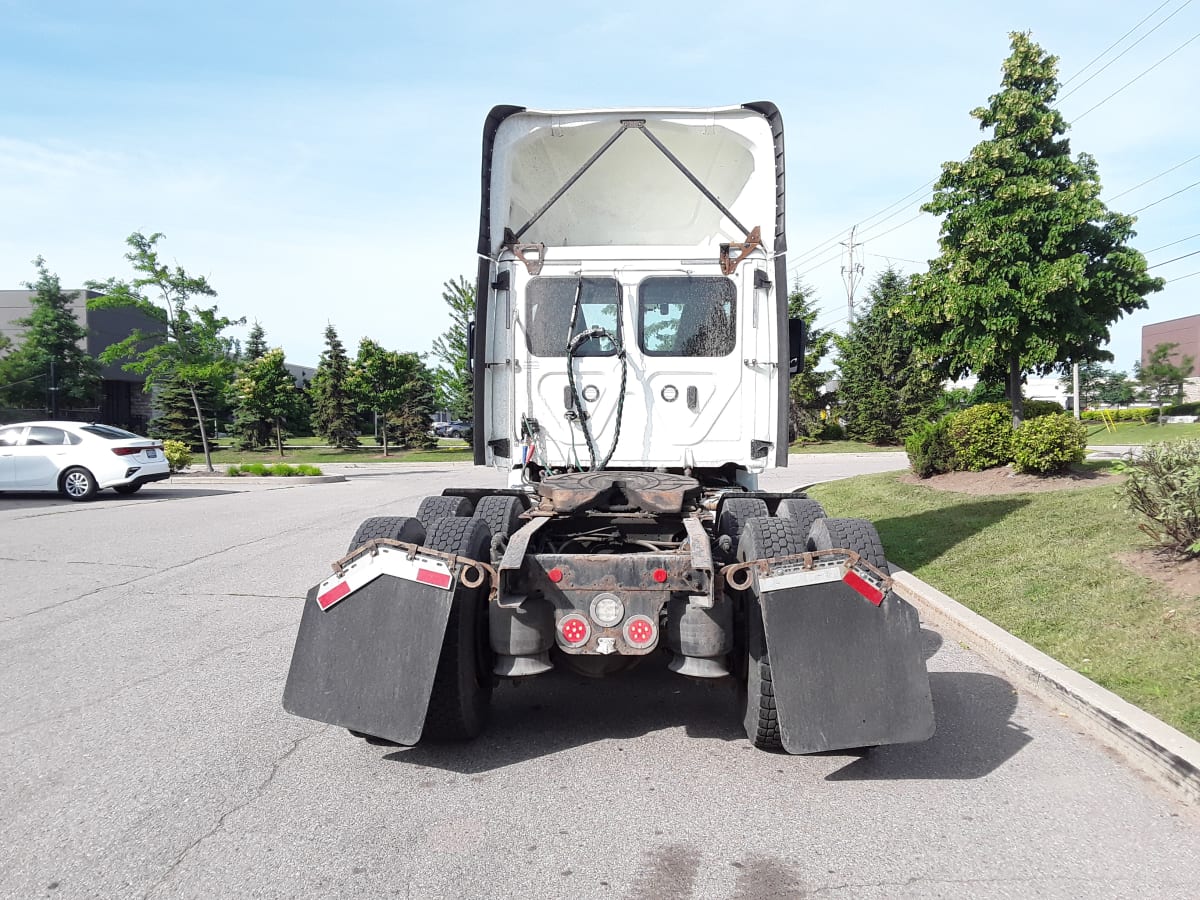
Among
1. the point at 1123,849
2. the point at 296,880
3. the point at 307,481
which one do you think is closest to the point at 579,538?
the point at 296,880

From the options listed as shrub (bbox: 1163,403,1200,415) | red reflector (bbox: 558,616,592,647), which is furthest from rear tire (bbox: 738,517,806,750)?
shrub (bbox: 1163,403,1200,415)

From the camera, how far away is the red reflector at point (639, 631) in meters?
3.95

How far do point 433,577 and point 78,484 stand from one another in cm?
1630

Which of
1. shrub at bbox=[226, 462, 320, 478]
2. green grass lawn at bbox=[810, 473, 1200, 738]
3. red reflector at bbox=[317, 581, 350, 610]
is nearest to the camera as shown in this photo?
red reflector at bbox=[317, 581, 350, 610]

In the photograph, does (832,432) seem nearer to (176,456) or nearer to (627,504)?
(176,456)

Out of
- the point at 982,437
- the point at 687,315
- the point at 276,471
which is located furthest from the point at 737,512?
the point at 276,471

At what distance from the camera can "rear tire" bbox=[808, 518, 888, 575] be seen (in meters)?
4.27

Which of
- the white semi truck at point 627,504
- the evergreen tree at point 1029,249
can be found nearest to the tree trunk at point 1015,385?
the evergreen tree at point 1029,249

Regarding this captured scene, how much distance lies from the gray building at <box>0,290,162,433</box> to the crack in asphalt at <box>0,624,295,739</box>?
174ft

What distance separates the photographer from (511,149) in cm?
660

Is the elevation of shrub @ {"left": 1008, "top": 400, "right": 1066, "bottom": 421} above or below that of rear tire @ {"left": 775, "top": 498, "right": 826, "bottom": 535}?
above

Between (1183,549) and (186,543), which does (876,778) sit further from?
(186,543)

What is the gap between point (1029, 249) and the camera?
1384 centimetres

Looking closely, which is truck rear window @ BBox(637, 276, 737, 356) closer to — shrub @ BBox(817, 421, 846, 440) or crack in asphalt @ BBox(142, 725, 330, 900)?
crack in asphalt @ BBox(142, 725, 330, 900)
